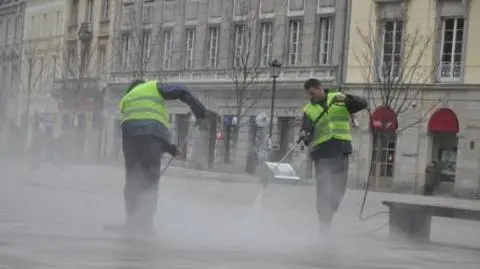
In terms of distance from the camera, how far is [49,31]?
242 feet

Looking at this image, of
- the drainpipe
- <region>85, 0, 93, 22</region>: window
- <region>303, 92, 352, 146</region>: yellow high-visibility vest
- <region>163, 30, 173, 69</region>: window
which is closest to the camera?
<region>303, 92, 352, 146</region>: yellow high-visibility vest

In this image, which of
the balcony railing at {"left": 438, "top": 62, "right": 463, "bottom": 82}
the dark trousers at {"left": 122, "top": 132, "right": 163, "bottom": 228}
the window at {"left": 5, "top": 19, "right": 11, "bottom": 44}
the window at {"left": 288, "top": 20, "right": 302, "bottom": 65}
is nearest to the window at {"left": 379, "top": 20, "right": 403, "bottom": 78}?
the balcony railing at {"left": 438, "top": 62, "right": 463, "bottom": 82}

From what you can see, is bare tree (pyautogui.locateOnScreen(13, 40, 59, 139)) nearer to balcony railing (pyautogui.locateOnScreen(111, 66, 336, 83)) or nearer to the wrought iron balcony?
the wrought iron balcony

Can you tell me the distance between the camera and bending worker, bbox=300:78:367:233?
11.6 meters

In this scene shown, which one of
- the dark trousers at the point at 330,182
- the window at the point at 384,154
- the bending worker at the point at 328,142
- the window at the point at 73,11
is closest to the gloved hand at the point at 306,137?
the bending worker at the point at 328,142

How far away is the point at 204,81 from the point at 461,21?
15.8 metres

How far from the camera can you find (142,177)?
36.0 ft

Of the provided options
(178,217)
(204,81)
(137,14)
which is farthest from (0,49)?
(178,217)

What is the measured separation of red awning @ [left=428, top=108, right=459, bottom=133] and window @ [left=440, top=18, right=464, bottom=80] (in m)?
1.42

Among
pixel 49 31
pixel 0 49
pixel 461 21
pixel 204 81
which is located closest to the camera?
pixel 461 21

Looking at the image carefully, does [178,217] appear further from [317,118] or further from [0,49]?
[0,49]

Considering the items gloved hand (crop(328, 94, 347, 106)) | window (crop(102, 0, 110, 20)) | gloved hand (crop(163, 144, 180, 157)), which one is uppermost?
window (crop(102, 0, 110, 20))

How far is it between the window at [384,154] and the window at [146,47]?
17849mm

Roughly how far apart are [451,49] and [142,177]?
3255cm
